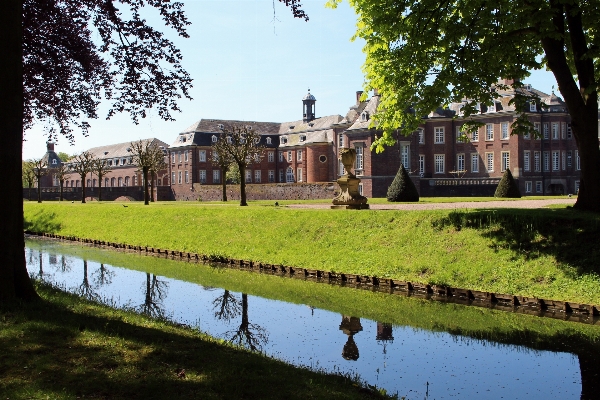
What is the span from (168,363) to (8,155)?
11.6 ft

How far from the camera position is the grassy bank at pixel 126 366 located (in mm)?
5105

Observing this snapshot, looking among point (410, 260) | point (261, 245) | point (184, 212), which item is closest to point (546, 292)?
point (410, 260)

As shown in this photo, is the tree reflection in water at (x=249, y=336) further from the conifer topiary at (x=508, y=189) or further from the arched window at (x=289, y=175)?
the arched window at (x=289, y=175)

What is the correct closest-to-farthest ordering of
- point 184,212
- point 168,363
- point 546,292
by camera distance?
point 168,363 < point 546,292 < point 184,212

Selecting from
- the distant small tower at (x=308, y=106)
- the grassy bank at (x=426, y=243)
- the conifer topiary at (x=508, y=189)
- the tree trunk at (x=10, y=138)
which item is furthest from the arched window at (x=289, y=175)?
the tree trunk at (x=10, y=138)

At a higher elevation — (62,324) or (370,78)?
(370,78)

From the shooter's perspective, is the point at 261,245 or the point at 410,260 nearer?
the point at 410,260

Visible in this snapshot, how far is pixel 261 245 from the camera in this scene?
19.4 m

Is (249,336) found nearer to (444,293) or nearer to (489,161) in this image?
(444,293)

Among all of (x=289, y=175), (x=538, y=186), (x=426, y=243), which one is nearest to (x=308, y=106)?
(x=289, y=175)

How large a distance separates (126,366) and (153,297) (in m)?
7.67

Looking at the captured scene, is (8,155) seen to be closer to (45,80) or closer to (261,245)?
(45,80)

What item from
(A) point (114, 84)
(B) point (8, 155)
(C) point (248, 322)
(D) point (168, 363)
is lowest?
(C) point (248, 322)

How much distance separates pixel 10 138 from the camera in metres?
7.29
